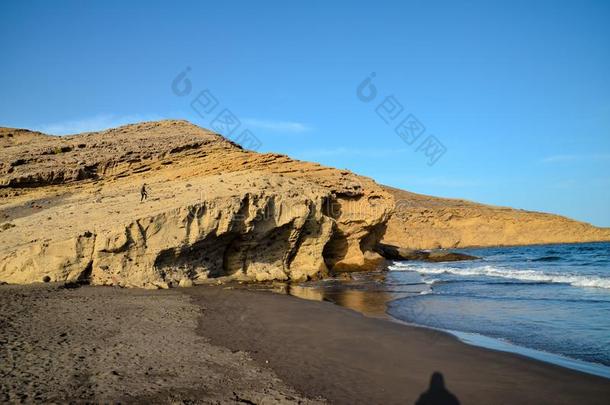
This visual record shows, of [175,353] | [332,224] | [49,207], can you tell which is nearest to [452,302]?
[332,224]

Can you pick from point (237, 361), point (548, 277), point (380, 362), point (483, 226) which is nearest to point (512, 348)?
point (380, 362)

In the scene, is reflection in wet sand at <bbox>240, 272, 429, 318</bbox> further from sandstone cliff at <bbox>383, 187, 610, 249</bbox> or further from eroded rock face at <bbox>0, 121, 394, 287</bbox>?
sandstone cliff at <bbox>383, 187, 610, 249</bbox>

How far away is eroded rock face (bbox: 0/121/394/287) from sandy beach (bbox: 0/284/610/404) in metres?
4.13

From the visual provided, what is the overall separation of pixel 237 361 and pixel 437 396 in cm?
294

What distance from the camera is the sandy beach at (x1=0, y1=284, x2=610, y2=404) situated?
5.28 metres

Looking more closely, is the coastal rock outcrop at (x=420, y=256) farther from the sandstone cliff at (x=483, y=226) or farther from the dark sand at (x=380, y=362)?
the sandstone cliff at (x=483, y=226)

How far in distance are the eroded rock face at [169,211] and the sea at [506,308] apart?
120 inches

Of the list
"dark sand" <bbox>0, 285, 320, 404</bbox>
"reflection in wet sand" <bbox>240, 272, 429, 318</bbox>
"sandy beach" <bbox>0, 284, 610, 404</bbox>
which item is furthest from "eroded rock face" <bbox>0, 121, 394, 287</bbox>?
"dark sand" <bbox>0, 285, 320, 404</bbox>

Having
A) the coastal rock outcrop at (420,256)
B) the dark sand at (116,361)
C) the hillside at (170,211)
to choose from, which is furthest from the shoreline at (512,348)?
the coastal rock outcrop at (420,256)

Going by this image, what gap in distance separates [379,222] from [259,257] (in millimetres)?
10995

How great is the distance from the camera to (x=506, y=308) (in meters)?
13.1

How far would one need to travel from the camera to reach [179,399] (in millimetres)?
4961

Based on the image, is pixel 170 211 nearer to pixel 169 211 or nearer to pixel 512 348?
pixel 169 211

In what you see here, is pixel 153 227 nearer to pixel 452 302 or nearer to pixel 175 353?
pixel 175 353
